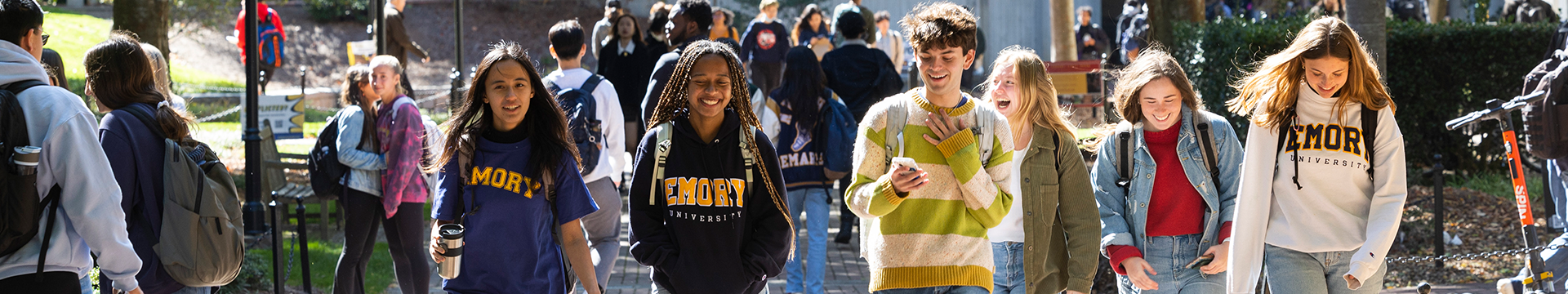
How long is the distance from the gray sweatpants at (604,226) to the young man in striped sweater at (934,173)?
2.13 m

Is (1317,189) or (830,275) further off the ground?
(1317,189)

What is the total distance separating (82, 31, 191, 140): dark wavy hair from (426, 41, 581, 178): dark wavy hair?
0.92 meters

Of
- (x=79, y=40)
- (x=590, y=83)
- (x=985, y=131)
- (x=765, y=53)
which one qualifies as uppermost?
(x=79, y=40)

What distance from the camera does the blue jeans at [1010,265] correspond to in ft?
14.6

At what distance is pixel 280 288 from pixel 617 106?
1.97 metres

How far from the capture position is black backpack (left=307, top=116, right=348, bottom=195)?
599 centimetres

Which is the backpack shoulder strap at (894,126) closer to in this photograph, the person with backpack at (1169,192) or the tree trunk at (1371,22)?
the person with backpack at (1169,192)

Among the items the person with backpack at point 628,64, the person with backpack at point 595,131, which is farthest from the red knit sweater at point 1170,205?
the person with backpack at point 628,64

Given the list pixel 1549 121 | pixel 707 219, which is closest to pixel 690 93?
pixel 707 219

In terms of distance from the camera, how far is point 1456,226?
9.18 metres

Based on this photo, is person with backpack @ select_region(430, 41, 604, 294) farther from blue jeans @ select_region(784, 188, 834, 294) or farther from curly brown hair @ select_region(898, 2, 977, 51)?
blue jeans @ select_region(784, 188, 834, 294)

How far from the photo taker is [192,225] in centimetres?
415

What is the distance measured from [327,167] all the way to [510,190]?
2427 mm

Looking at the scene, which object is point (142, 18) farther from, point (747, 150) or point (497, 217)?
point (747, 150)
